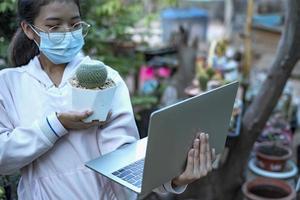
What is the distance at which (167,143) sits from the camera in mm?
953

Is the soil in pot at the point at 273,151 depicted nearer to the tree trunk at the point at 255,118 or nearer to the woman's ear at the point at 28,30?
the tree trunk at the point at 255,118

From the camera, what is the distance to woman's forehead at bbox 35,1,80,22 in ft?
3.68

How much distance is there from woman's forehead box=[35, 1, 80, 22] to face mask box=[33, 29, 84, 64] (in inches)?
1.8

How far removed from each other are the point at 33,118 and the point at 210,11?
386 inches

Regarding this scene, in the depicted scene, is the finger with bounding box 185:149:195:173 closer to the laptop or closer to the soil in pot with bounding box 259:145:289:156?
the laptop

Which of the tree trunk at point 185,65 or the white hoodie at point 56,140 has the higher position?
the white hoodie at point 56,140

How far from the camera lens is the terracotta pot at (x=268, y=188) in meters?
2.54

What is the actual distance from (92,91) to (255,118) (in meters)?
1.69

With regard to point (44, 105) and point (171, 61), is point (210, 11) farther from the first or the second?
point (44, 105)

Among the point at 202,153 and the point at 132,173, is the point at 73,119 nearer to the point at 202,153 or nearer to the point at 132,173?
the point at 132,173

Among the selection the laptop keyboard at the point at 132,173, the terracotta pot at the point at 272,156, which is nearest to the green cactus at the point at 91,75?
the laptop keyboard at the point at 132,173

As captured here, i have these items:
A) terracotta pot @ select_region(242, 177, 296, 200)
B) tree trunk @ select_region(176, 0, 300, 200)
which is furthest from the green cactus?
terracotta pot @ select_region(242, 177, 296, 200)

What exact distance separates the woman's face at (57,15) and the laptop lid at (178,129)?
17.6 inches

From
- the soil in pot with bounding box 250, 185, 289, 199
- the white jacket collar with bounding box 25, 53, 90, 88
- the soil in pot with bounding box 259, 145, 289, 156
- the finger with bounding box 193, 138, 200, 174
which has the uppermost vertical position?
the white jacket collar with bounding box 25, 53, 90, 88
